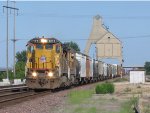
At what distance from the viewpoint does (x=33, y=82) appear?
33.1 meters

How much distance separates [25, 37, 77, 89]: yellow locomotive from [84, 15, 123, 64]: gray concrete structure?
271 ft

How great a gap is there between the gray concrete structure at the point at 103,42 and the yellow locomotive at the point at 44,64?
271ft

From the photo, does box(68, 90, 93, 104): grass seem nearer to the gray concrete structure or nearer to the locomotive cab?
the locomotive cab

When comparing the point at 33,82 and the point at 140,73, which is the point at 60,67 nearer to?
the point at 33,82

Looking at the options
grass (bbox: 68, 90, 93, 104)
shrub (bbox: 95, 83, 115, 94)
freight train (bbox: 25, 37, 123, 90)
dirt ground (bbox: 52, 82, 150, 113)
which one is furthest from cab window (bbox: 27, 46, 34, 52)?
dirt ground (bbox: 52, 82, 150, 113)

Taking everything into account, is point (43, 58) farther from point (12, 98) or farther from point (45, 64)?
point (12, 98)

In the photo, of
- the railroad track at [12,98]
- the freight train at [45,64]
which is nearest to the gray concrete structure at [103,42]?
the freight train at [45,64]

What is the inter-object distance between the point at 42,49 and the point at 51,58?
106cm

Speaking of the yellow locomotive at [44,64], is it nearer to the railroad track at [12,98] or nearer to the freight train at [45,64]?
the freight train at [45,64]

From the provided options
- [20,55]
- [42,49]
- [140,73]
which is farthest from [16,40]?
[20,55]

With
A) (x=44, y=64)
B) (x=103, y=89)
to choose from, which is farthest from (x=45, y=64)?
(x=103, y=89)

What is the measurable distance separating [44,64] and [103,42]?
284ft

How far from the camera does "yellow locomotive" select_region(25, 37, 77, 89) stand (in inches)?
1304

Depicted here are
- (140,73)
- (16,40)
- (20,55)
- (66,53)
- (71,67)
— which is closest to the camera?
(66,53)
